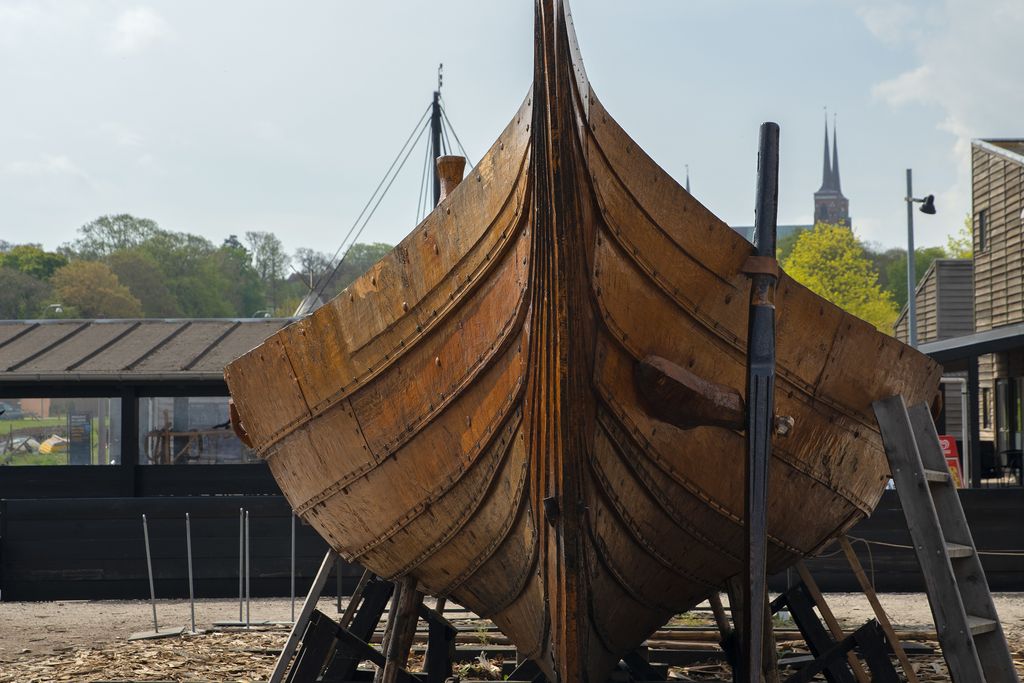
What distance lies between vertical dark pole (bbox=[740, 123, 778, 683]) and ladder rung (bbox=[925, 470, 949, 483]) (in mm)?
1158

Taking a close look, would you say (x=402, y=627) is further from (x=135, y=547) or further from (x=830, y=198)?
(x=830, y=198)

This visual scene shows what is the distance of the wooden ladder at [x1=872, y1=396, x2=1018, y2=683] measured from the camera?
4.35m

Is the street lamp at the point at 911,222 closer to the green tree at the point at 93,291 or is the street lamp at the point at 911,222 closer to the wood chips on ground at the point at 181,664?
Answer: the wood chips on ground at the point at 181,664

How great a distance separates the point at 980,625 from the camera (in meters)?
4.49

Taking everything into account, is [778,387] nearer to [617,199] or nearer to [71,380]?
[617,199]

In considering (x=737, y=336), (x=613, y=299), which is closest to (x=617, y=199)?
(x=613, y=299)

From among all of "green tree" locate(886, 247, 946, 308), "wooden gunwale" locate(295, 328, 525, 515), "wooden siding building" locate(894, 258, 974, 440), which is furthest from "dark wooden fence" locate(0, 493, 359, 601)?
"green tree" locate(886, 247, 946, 308)

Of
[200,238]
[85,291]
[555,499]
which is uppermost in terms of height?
[200,238]

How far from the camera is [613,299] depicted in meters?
3.75

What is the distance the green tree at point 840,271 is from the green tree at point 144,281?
40.5m

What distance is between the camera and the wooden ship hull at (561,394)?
3.66 meters

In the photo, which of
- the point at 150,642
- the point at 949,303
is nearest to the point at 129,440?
the point at 150,642

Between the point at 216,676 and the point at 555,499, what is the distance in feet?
13.3

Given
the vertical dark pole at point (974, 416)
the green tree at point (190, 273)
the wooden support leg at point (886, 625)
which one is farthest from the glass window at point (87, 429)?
Answer: the green tree at point (190, 273)
